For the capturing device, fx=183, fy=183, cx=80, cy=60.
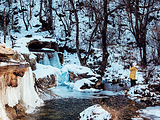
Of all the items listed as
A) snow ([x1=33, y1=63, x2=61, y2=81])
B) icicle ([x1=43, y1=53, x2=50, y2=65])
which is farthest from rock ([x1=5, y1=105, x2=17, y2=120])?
icicle ([x1=43, y1=53, x2=50, y2=65])

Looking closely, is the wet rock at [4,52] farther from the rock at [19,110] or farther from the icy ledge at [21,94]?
the rock at [19,110]

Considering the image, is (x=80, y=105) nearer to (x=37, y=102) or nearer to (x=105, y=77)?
(x=37, y=102)

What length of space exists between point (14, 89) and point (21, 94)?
0.49 metres

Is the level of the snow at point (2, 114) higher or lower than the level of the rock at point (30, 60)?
lower

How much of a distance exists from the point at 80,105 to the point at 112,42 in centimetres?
1977

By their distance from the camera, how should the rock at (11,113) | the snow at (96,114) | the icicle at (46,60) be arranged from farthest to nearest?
the icicle at (46,60)
the rock at (11,113)
the snow at (96,114)

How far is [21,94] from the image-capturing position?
551cm

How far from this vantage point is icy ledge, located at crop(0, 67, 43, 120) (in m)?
4.40

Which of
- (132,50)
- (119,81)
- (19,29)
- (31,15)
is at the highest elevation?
(31,15)

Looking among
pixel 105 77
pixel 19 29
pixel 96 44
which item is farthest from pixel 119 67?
pixel 19 29

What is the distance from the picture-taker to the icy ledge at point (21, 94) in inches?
173

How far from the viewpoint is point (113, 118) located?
14.2 feet

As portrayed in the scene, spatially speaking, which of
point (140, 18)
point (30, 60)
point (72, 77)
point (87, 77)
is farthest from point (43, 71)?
point (140, 18)

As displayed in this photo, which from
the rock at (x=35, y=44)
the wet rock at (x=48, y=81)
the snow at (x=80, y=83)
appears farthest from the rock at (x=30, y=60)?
the rock at (x=35, y=44)
